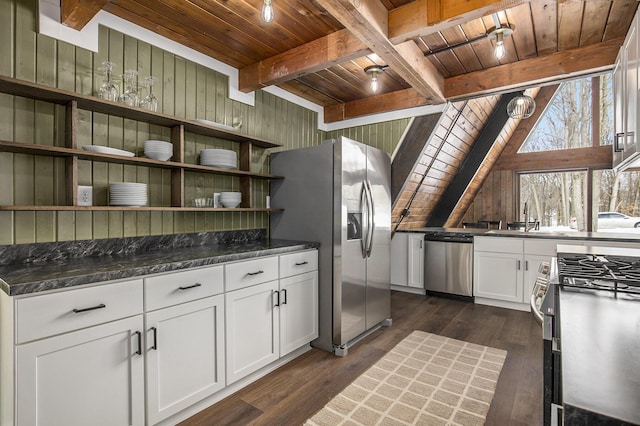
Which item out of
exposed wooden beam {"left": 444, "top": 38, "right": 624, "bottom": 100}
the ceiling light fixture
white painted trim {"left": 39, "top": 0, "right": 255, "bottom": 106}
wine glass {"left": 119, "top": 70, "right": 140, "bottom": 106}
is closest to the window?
exposed wooden beam {"left": 444, "top": 38, "right": 624, "bottom": 100}

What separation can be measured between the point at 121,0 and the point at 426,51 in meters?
2.34

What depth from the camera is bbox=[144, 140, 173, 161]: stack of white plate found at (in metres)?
2.26

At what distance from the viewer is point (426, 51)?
288 cm

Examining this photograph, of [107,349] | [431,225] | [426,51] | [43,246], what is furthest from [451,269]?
[43,246]

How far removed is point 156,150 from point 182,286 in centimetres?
100

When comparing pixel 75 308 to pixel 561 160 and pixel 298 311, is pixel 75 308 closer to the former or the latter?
pixel 298 311

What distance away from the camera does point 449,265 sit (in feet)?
14.4

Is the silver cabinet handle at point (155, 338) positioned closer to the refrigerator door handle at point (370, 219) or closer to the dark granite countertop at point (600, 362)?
the dark granite countertop at point (600, 362)

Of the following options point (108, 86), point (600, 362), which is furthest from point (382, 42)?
point (600, 362)

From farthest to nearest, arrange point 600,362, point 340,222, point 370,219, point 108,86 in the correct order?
point 370,219
point 340,222
point 108,86
point 600,362

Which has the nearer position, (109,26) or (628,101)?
(628,101)

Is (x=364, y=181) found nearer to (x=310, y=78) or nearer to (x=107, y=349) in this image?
(x=310, y=78)

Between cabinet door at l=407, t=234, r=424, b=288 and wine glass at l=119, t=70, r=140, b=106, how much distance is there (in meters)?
3.76

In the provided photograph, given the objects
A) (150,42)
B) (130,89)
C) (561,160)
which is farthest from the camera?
(561,160)
